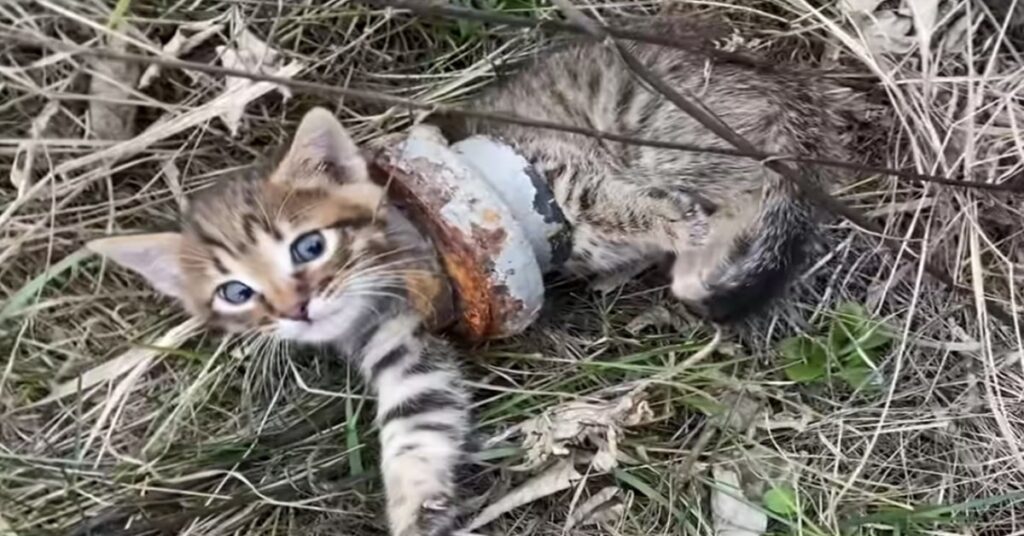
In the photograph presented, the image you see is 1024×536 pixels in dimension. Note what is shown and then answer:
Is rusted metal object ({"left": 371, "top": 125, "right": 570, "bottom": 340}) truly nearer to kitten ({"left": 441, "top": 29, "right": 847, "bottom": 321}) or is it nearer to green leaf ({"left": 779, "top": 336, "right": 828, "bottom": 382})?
kitten ({"left": 441, "top": 29, "right": 847, "bottom": 321})

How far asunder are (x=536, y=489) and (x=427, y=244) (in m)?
0.48

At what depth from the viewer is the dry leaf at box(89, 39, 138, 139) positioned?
2.29 metres

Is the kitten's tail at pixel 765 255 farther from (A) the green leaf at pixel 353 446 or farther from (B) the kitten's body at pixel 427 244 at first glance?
(A) the green leaf at pixel 353 446

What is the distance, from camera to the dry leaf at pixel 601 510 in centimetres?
213

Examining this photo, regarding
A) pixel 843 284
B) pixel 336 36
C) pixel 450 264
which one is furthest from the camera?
pixel 336 36

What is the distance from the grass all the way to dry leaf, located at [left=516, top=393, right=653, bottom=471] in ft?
0.13

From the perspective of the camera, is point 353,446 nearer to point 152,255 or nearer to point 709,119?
point 152,255

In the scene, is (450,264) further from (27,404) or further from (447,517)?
(27,404)

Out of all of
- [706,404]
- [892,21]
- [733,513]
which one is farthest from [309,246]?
[892,21]

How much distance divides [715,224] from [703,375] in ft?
0.92

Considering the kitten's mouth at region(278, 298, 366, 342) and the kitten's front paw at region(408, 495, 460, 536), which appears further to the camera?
the kitten's front paw at region(408, 495, 460, 536)

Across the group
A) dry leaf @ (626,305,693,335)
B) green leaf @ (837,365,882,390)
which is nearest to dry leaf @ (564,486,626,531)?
dry leaf @ (626,305,693,335)

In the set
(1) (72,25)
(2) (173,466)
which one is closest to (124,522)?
(2) (173,466)

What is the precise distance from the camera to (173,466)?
223cm
